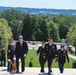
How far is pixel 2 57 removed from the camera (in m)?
20.5

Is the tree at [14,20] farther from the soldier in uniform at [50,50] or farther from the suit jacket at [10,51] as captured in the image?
the soldier in uniform at [50,50]

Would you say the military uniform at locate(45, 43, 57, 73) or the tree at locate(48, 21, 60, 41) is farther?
the tree at locate(48, 21, 60, 41)

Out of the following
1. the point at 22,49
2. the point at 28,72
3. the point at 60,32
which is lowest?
the point at 60,32

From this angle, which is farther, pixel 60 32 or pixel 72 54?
pixel 60 32

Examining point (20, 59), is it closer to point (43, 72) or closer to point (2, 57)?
point (43, 72)

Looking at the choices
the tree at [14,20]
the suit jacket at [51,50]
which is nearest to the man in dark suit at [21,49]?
the suit jacket at [51,50]

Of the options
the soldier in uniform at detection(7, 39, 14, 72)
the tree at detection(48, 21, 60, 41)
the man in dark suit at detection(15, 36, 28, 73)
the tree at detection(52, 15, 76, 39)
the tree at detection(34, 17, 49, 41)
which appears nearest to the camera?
the man in dark suit at detection(15, 36, 28, 73)

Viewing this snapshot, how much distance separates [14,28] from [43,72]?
10005 centimetres

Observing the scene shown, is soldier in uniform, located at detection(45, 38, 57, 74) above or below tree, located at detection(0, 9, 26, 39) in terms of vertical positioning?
above

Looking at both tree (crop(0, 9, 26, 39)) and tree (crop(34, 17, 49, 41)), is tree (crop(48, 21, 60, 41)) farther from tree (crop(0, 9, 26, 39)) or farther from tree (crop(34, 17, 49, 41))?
tree (crop(0, 9, 26, 39))

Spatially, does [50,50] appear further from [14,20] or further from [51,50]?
[14,20]

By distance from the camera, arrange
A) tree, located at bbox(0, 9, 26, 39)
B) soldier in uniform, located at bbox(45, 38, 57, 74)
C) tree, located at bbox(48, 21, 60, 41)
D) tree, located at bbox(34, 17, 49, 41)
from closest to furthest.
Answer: soldier in uniform, located at bbox(45, 38, 57, 74) < tree, located at bbox(34, 17, 49, 41) < tree, located at bbox(48, 21, 60, 41) < tree, located at bbox(0, 9, 26, 39)

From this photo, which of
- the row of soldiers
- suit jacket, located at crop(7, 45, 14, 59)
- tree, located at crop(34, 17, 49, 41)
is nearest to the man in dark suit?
suit jacket, located at crop(7, 45, 14, 59)

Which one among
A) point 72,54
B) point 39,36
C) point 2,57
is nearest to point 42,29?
point 39,36
